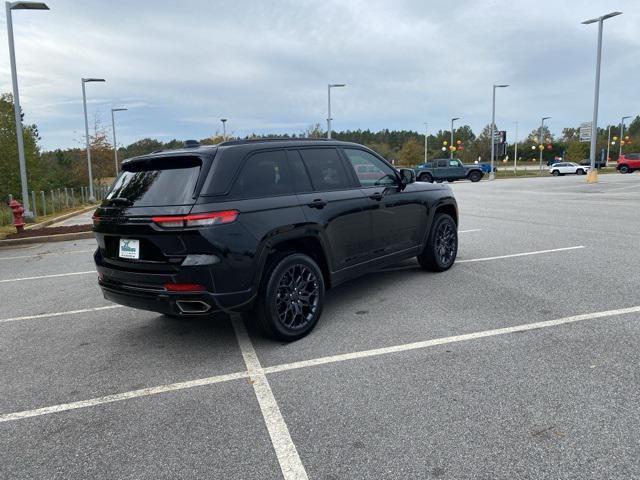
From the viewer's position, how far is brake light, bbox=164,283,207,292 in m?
3.83

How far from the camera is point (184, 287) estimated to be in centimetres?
385

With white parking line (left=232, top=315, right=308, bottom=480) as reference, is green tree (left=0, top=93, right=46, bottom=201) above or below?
above

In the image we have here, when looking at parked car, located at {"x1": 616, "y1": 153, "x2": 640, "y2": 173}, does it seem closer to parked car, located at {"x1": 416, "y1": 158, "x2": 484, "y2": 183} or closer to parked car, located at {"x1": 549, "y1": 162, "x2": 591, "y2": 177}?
parked car, located at {"x1": 549, "y1": 162, "x2": 591, "y2": 177}

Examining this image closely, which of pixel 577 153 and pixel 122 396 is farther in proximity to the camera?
pixel 577 153

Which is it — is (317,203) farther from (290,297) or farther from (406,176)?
(406,176)

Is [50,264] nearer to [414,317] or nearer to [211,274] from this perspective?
[211,274]

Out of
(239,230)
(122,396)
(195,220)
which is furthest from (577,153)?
(122,396)

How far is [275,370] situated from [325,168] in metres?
2.15

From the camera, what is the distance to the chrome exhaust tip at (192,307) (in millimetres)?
3883

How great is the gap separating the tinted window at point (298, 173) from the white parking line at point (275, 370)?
1483 millimetres

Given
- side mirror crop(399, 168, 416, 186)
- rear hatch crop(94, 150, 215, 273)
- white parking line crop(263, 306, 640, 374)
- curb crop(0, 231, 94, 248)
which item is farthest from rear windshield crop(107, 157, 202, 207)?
curb crop(0, 231, 94, 248)

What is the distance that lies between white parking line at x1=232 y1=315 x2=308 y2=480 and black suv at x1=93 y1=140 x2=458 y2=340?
0.33 metres

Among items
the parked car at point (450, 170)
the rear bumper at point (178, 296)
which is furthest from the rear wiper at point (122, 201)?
the parked car at point (450, 170)

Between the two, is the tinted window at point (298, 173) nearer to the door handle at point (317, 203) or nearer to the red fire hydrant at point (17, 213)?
the door handle at point (317, 203)
